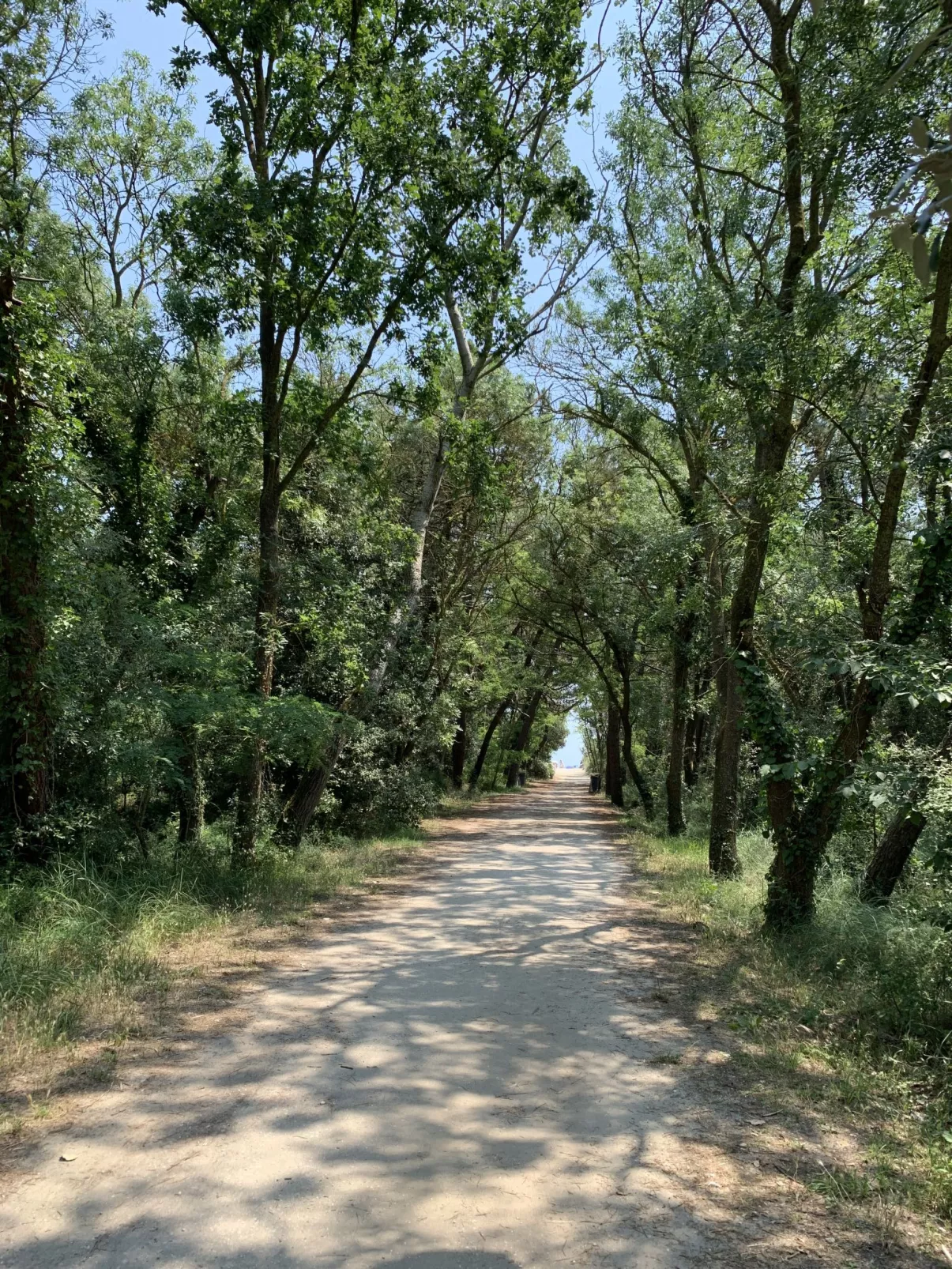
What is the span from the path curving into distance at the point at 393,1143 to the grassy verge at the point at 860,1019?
724 millimetres

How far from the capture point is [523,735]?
41.5 metres

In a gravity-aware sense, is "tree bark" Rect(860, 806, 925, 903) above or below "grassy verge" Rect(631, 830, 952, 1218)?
above

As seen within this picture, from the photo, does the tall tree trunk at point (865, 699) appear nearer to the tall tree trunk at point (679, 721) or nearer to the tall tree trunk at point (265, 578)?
the tall tree trunk at point (265, 578)

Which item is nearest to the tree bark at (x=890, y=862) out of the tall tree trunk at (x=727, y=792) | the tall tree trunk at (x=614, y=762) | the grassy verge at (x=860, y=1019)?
the grassy verge at (x=860, y=1019)

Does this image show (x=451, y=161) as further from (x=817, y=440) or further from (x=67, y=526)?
(x=817, y=440)

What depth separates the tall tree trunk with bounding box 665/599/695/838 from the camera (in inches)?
696

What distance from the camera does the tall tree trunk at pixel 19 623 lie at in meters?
7.78

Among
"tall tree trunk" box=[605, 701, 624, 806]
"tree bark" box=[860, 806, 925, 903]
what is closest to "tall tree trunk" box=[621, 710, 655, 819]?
"tall tree trunk" box=[605, 701, 624, 806]

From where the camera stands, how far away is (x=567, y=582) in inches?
948

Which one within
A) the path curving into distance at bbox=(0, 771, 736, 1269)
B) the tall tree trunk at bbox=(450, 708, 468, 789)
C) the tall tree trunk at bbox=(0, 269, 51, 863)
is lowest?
the path curving into distance at bbox=(0, 771, 736, 1269)

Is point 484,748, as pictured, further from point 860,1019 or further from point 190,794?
point 860,1019

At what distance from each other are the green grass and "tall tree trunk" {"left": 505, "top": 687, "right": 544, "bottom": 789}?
94.1 ft

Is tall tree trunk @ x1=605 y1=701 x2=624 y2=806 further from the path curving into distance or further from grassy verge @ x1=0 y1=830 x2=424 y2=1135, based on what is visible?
the path curving into distance

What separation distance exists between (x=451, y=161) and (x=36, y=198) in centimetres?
769
